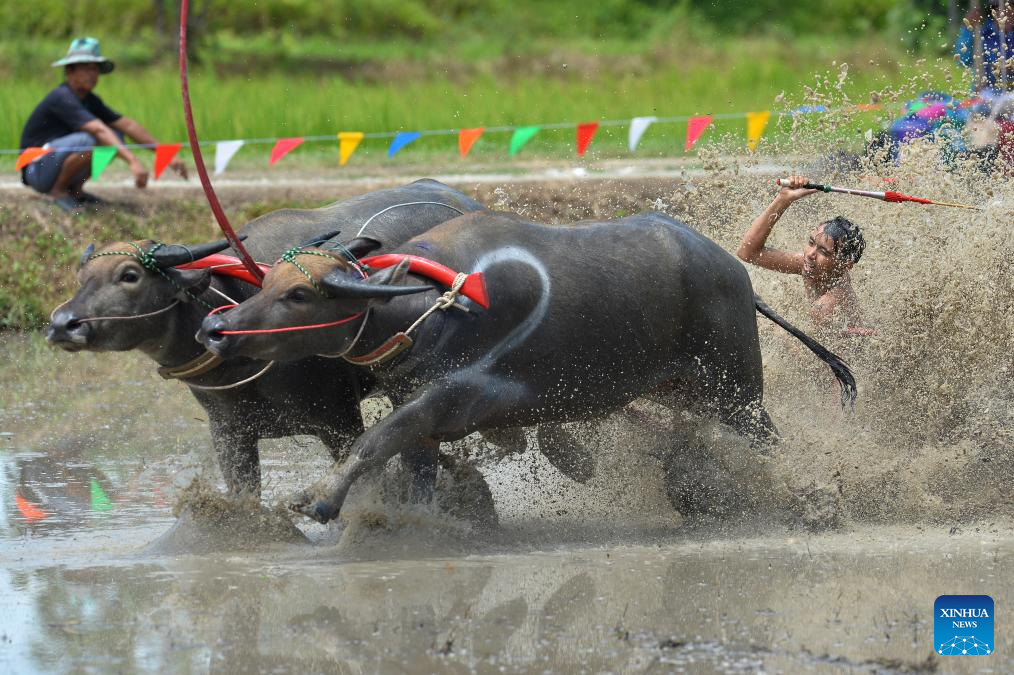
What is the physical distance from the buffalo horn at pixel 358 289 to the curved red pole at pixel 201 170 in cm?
40

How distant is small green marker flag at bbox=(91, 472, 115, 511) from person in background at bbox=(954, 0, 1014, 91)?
4818mm

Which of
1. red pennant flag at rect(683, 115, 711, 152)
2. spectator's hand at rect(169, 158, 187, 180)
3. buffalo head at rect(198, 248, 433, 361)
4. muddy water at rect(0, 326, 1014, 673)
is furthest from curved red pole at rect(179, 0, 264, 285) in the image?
red pennant flag at rect(683, 115, 711, 152)

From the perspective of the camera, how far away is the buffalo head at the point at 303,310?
5.12 meters

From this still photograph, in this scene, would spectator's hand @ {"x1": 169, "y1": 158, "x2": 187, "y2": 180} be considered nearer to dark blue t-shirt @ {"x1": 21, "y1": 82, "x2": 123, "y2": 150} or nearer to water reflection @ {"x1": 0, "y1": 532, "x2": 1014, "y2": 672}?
dark blue t-shirt @ {"x1": 21, "y1": 82, "x2": 123, "y2": 150}

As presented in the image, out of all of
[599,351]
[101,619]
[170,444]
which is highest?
[599,351]

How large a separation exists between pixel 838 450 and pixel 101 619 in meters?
3.05

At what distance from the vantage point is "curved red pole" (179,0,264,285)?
16.6 feet

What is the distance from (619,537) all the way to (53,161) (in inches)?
264

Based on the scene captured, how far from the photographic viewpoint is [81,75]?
36.9 feet

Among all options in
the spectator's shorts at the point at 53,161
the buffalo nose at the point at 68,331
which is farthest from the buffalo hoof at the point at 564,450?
the spectator's shorts at the point at 53,161

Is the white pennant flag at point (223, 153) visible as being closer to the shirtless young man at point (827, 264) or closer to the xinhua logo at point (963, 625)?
the shirtless young man at point (827, 264)

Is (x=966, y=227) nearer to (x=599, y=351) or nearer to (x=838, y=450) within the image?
(x=838, y=450)

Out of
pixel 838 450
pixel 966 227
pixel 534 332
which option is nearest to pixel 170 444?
pixel 534 332

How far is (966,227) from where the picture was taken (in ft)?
23.3
